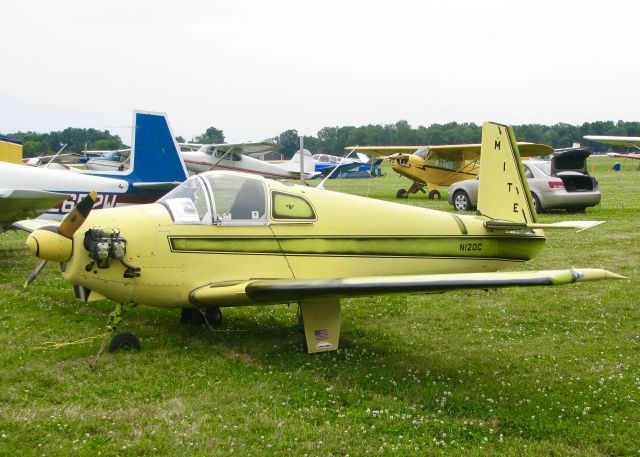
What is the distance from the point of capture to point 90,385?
5297 millimetres

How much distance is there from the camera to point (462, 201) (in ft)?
66.7

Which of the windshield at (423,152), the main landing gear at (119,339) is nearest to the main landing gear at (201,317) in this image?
the main landing gear at (119,339)

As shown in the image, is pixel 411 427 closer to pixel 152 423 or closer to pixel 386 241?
pixel 152 423

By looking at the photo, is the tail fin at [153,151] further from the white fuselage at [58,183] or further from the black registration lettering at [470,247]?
the black registration lettering at [470,247]

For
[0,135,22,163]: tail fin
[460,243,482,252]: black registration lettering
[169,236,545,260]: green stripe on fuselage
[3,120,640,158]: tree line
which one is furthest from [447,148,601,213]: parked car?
[3,120,640,158]: tree line

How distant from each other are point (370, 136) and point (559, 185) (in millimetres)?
67692

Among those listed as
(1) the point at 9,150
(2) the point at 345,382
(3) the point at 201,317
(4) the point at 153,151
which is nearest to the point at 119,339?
(3) the point at 201,317

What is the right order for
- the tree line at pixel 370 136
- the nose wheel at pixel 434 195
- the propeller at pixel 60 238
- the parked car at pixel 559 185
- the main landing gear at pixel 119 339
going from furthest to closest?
the tree line at pixel 370 136 < the nose wheel at pixel 434 195 < the parked car at pixel 559 185 < the main landing gear at pixel 119 339 < the propeller at pixel 60 238

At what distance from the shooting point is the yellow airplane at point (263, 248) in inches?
226

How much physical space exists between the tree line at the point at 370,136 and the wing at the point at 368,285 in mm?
63107

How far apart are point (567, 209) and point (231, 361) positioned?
1560cm

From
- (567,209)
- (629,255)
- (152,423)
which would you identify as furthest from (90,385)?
(567,209)

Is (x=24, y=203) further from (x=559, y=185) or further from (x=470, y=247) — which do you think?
(x=559, y=185)

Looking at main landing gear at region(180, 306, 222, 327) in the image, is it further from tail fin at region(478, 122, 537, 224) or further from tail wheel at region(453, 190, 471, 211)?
tail wheel at region(453, 190, 471, 211)
